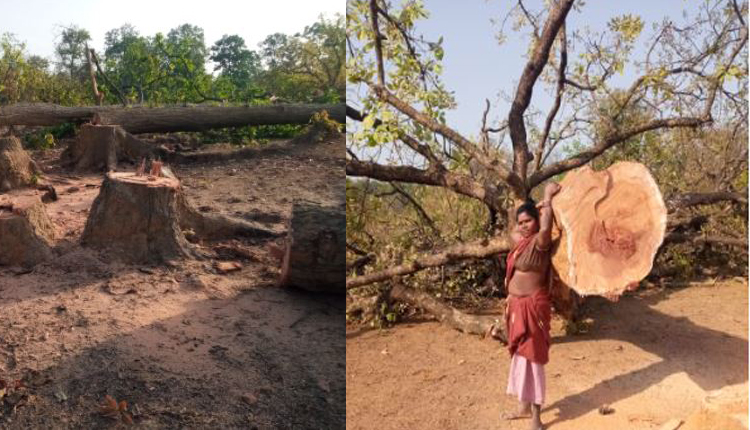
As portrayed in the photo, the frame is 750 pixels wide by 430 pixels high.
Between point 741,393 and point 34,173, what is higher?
point 34,173

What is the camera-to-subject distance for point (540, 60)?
482cm

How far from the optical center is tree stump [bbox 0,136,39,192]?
18.8ft

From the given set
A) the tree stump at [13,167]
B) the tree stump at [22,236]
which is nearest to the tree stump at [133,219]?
the tree stump at [22,236]

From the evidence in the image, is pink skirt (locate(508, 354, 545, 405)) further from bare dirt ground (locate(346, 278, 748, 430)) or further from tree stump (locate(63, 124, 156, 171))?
tree stump (locate(63, 124, 156, 171))

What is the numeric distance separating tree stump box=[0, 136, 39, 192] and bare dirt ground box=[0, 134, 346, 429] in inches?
49.0

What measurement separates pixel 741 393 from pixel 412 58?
9.89ft

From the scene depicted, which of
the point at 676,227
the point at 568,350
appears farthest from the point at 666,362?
the point at 676,227

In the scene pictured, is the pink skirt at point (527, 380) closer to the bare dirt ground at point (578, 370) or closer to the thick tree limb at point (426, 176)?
the bare dirt ground at point (578, 370)

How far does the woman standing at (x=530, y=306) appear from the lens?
3.27 metres

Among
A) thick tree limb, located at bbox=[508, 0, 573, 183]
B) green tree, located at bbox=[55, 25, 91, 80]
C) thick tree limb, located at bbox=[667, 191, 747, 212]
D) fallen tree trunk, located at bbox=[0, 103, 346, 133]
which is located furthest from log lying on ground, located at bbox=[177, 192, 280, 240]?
green tree, located at bbox=[55, 25, 91, 80]

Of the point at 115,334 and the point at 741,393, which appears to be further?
the point at 115,334

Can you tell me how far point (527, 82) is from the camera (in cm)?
491

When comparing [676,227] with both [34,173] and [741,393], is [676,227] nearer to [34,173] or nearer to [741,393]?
[741,393]

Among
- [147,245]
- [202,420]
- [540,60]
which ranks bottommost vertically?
[202,420]
